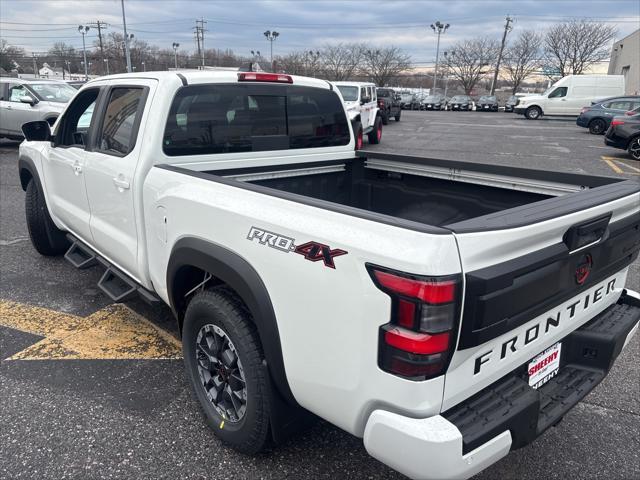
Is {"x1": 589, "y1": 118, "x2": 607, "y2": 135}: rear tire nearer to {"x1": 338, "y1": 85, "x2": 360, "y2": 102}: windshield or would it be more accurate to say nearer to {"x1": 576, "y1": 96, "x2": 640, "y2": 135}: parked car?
{"x1": 576, "y1": 96, "x2": 640, "y2": 135}: parked car

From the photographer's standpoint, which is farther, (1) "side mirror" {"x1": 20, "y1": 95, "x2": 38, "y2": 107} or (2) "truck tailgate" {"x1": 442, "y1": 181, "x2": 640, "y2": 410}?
(1) "side mirror" {"x1": 20, "y1": 95, "x2": 38, "y2": 107}

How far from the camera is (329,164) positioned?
12.8ft

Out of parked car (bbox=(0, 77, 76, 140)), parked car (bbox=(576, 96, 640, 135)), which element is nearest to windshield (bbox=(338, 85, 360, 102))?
parked car (bbox=(0, 77, 76, 140))

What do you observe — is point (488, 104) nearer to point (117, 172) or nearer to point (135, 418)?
point (117, 172)

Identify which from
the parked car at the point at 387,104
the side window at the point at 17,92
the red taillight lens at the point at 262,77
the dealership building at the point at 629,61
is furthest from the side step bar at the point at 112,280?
the dealership building at the point at 629,61

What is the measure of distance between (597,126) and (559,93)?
332 inches

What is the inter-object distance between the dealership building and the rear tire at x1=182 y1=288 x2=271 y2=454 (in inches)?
1860

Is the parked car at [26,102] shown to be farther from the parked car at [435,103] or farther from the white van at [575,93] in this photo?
the parked car at [435,103]

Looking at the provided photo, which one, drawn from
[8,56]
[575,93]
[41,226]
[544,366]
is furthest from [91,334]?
[8,56]

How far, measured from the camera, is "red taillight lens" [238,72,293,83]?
330 cm

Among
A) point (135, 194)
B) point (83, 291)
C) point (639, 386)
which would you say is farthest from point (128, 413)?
point (639, 386)

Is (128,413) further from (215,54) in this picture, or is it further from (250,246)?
(215,54)

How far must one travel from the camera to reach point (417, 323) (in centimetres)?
156

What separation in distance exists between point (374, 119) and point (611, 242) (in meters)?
14.3
